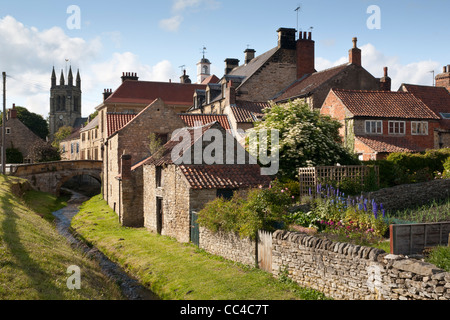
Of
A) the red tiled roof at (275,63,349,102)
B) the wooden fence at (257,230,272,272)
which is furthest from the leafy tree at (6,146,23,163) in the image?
the wooden fence at (257,230,272,272)

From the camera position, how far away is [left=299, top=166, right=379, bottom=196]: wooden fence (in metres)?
21.1

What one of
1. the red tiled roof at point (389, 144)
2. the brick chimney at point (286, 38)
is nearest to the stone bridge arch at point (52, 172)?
the brick chimney at point (286, 38)

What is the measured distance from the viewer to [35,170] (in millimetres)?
48031

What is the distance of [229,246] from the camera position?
17547mm

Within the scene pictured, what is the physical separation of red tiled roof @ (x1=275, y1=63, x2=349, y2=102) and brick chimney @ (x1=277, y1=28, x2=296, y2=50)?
4259 mm

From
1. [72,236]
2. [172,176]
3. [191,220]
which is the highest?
[172,176]

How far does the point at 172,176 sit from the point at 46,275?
34.7 feet

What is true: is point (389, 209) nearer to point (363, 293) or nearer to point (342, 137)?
point (363, 293)

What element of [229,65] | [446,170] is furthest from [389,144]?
[229,65]

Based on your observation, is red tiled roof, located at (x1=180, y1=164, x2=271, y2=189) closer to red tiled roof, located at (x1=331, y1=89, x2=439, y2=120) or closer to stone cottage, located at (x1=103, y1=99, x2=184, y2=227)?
stone cottage, located at (x1=103, y1=99, x2=184, y2=227)

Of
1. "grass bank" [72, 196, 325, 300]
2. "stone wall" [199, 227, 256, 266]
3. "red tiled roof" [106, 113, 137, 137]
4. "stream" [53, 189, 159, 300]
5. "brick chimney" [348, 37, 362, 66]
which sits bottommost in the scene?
"stream" [53, 189, 159, 300]

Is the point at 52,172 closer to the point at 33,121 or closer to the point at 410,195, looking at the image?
the point at 410,195

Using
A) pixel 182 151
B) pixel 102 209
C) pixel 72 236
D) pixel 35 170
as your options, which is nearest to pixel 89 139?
pixel 35 170

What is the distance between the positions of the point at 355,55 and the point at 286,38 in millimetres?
10085
